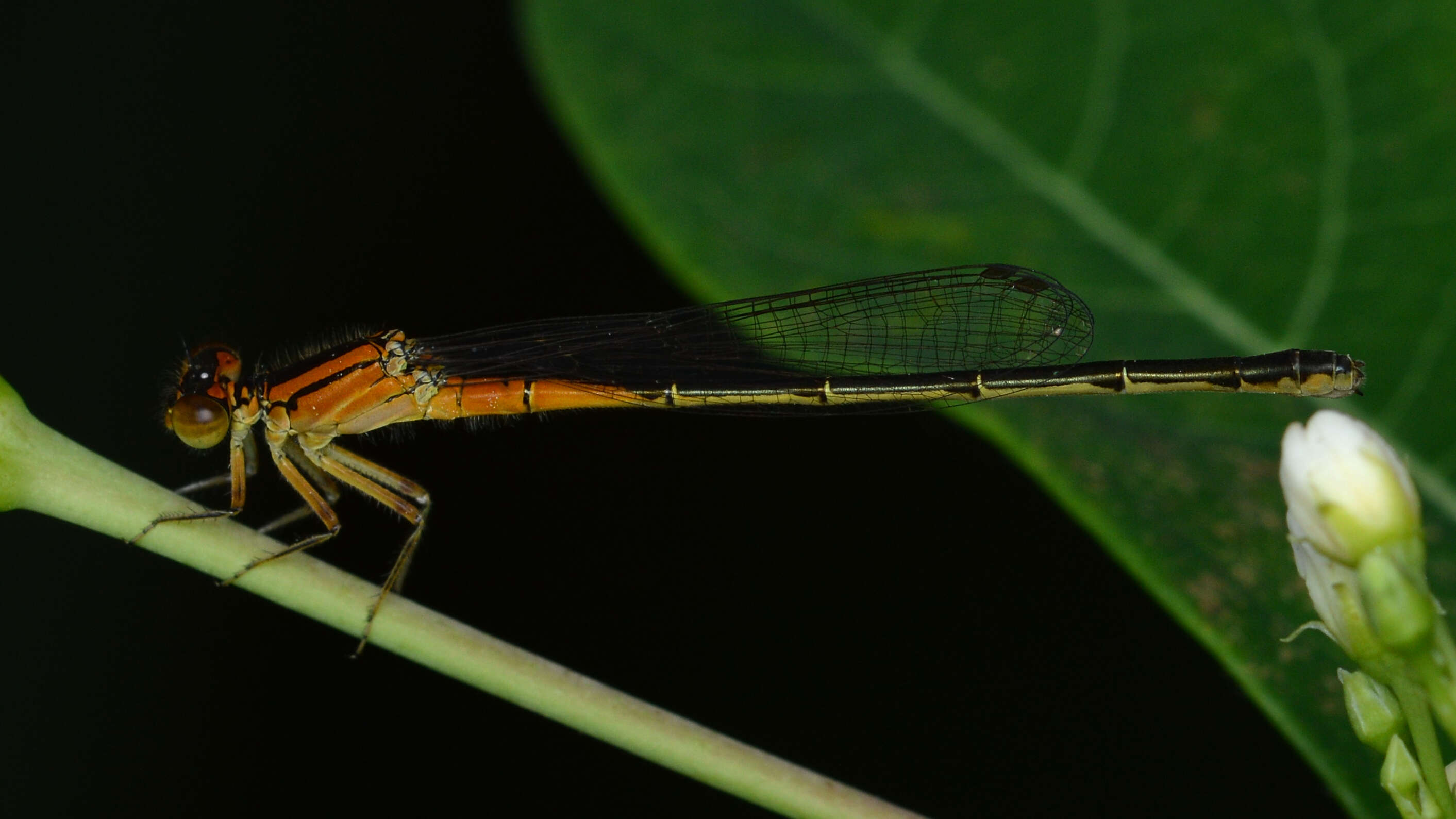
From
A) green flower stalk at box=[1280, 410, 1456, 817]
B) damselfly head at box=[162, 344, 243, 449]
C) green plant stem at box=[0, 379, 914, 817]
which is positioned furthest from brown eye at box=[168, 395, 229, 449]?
green flower stalk at box=[1280, 410, 1456, 817]

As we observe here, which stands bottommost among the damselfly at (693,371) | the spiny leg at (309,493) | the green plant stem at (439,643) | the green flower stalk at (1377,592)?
the green plant stem at (439,643)

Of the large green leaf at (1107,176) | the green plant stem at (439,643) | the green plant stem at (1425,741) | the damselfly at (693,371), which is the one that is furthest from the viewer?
the damselfly at (693,371)

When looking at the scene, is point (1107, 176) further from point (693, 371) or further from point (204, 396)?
point (204, 396)

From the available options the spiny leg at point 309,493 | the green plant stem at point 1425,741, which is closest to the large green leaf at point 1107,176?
the green plant stem at point 1425,741

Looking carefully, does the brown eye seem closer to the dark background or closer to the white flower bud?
the dark background

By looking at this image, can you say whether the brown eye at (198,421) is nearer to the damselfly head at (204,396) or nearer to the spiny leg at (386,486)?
the damselfly head at (204,396)

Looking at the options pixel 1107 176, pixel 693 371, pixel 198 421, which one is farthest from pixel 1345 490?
pixel 198 421
